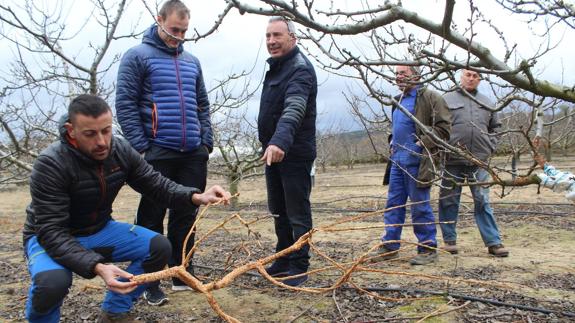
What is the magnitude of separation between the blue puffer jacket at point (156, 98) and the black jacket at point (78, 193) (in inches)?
14.0

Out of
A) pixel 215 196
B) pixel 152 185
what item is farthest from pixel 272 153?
pixel 152 185

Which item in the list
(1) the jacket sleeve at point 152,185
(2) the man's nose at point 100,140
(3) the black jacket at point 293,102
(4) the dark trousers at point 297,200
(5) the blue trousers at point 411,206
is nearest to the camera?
(2) the man's nose at point 100,140

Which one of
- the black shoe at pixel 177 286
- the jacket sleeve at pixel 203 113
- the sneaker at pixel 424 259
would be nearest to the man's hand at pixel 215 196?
the jacket sleeve at pixel 203 113

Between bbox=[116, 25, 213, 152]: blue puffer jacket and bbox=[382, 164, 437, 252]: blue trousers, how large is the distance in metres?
1.72

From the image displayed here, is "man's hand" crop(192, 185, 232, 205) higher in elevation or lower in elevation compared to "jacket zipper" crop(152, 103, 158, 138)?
lower

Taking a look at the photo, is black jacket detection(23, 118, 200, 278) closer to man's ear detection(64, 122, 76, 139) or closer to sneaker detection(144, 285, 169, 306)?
man's ear detection(64, 122, 76, 139)

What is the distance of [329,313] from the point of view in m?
2.78

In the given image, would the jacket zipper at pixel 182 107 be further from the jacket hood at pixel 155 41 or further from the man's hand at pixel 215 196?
the man's hand at pixel 215 196

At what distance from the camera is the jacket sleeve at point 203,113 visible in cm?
333

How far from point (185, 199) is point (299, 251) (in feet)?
2.97

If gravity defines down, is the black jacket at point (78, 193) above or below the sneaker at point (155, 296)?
above

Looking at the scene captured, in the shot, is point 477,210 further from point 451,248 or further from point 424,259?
point 424,259

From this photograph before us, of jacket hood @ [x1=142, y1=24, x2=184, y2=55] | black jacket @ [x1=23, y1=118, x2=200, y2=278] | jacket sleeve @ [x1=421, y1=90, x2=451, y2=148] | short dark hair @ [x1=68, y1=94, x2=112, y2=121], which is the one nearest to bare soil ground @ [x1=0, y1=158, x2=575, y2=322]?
black jacket @ [x1=23, y1=118, x2=200, y2=278]

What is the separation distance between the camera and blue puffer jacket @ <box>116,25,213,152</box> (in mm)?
3004
